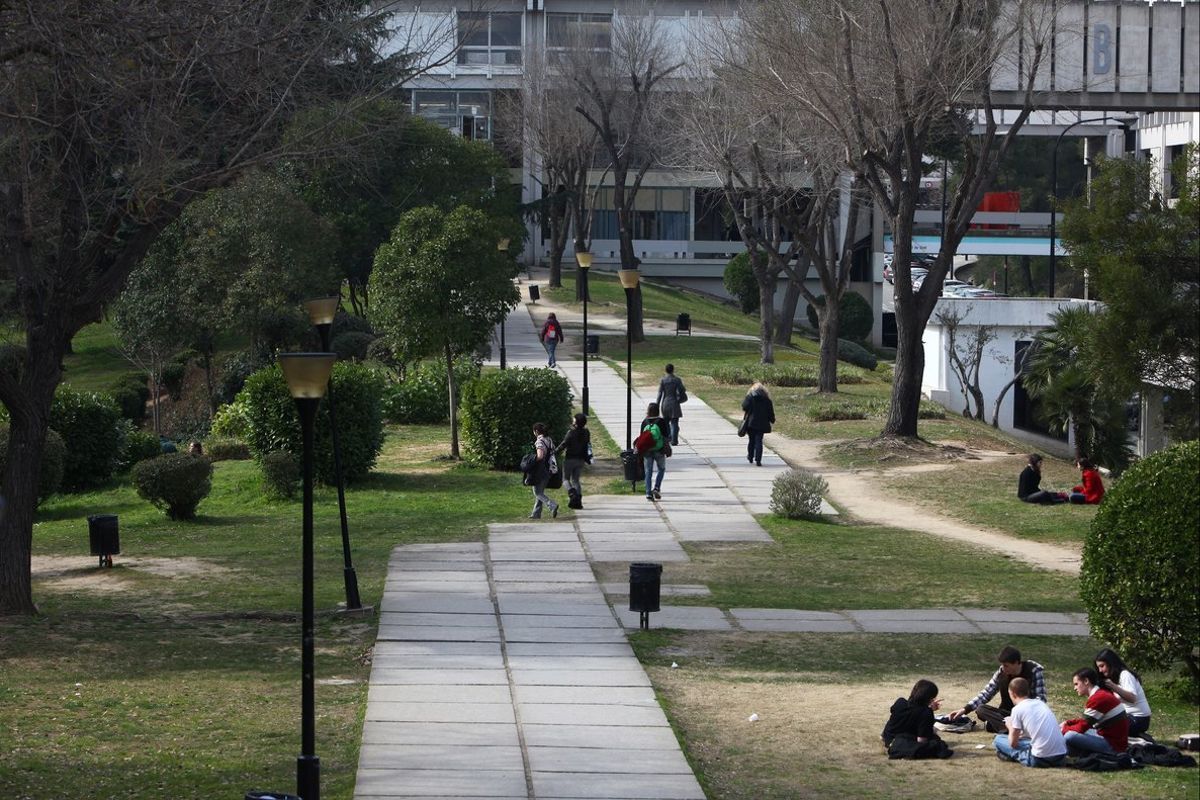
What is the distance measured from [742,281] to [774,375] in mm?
26020

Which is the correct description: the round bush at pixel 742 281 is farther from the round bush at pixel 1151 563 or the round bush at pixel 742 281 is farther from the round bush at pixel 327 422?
the round bush at pixel 1151 563

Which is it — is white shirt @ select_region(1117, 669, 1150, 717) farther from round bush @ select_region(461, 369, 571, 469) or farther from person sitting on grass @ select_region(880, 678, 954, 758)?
round bush @ select_region(461, 369, 571, 469)

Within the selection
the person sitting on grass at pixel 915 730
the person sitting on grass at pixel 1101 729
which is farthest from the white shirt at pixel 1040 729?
the person sitting on grass at pixel 915 730

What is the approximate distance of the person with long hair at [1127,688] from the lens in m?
10.2

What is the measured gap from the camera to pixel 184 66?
13039 millimetres

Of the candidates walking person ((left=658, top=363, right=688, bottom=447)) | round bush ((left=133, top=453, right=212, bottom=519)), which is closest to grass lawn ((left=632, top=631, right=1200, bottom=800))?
round bush ((left=133, top=453, right=212, bottom=519))

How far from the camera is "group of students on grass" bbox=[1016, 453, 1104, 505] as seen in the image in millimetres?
22203

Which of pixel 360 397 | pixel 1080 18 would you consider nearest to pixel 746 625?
pixel 360 397

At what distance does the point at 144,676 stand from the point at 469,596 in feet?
14.2

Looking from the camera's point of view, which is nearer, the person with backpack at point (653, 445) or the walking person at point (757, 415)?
the person with backpack at point (653, 445)

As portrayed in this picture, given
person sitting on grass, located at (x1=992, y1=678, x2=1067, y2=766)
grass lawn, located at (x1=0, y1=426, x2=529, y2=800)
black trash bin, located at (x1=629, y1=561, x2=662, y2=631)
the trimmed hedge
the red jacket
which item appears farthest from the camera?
the trimmed hedge

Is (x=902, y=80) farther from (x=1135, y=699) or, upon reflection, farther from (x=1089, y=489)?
(x=1135, y=699)

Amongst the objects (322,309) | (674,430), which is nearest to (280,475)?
(322,309)

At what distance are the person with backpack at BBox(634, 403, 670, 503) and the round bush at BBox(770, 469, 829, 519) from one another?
6.11 feet
